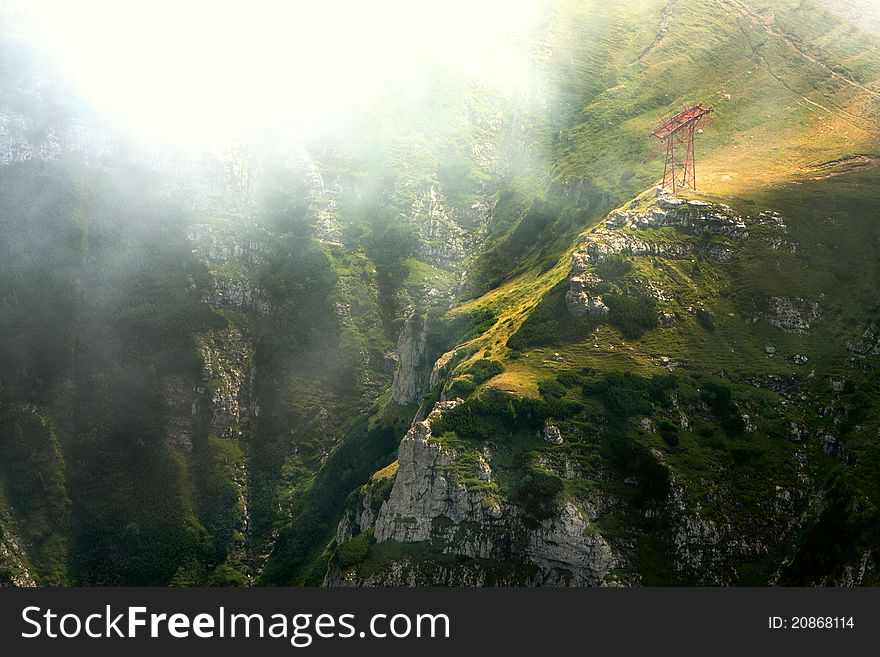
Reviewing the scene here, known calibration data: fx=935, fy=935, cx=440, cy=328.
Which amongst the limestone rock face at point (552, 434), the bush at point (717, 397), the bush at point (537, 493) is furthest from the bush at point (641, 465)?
the bush at point (717, 397)

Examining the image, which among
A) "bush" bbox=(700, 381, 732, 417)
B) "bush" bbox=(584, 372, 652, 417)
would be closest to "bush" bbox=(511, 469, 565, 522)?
"bush" bbox=(584, 372, 652, 417)

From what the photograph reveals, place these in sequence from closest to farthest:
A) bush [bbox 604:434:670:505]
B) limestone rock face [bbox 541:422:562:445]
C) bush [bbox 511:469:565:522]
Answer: bush [bbox 511:469:565:522], bush [bbox 604:434:670:505], limestone rock face [bbox 541:422:562:445]

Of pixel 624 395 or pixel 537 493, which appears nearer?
pixel 537 493

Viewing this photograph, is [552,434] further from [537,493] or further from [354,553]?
[354,553]

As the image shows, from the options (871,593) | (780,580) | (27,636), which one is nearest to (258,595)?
(27,636)

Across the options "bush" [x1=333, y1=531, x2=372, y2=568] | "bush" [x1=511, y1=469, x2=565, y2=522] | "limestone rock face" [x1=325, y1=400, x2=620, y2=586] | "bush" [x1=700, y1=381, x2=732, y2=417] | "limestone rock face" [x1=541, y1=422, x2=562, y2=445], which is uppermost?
"bush" [x1=700, y1=381, x2=732, y2=417]

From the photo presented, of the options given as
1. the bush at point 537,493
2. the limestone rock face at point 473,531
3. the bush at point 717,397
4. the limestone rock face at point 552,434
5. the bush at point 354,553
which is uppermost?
the bush at point 717,397

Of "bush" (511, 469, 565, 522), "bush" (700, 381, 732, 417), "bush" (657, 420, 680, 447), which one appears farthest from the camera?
"bush" (700, 381, 732, 417)

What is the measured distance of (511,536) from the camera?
178 metres

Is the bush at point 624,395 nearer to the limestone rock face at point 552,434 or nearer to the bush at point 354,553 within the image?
the limestone rock face at point 552,434

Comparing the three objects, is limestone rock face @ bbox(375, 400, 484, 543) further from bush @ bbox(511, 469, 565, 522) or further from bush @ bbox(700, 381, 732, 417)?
bush @ bbox(700, 381, 732, 417)

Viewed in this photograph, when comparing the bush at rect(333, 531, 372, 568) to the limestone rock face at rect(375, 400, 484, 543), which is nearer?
the limestone rock face at rect(375, 400, 484, 543)

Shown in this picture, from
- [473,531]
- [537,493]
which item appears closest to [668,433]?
[537,493]

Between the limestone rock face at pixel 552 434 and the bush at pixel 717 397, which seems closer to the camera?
the limestone rock face at pixel 552 434
